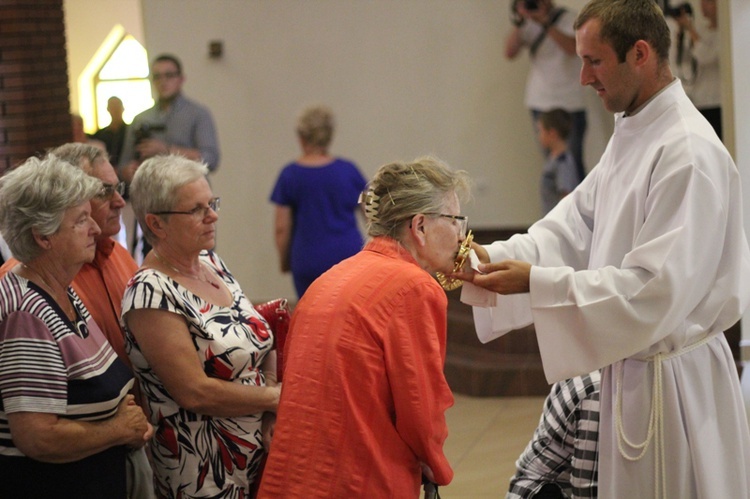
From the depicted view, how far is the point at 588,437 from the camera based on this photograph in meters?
3.10

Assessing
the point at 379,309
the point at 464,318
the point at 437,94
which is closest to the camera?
the point at 379,309

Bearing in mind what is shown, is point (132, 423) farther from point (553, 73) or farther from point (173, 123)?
point (553, 73)

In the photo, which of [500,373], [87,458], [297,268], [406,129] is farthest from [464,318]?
[87,458]

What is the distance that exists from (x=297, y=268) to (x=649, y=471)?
396 cm

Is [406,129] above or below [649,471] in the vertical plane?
above

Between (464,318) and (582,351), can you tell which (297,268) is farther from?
(582,351)

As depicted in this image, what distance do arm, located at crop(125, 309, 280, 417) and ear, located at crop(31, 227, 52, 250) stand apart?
0.30 m

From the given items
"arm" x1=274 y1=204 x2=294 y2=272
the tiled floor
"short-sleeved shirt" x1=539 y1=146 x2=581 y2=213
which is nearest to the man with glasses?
"arm" x1=274 y1=204 x2=294 y2=272

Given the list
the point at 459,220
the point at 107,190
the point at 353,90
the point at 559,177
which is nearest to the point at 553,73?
the point at 559,177

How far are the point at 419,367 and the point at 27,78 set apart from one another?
5032 millimetres

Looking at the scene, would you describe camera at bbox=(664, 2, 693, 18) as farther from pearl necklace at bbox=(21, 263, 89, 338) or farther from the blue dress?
pearl necklace at bbox=(21, 263, 89, 338)

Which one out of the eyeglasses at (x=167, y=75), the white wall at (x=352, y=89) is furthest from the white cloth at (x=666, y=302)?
the white wall at (x=352, y=89)

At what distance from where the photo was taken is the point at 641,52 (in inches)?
109

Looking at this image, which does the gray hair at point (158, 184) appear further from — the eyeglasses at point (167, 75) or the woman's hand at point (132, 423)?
the eyeglasses at point (167, 75)
